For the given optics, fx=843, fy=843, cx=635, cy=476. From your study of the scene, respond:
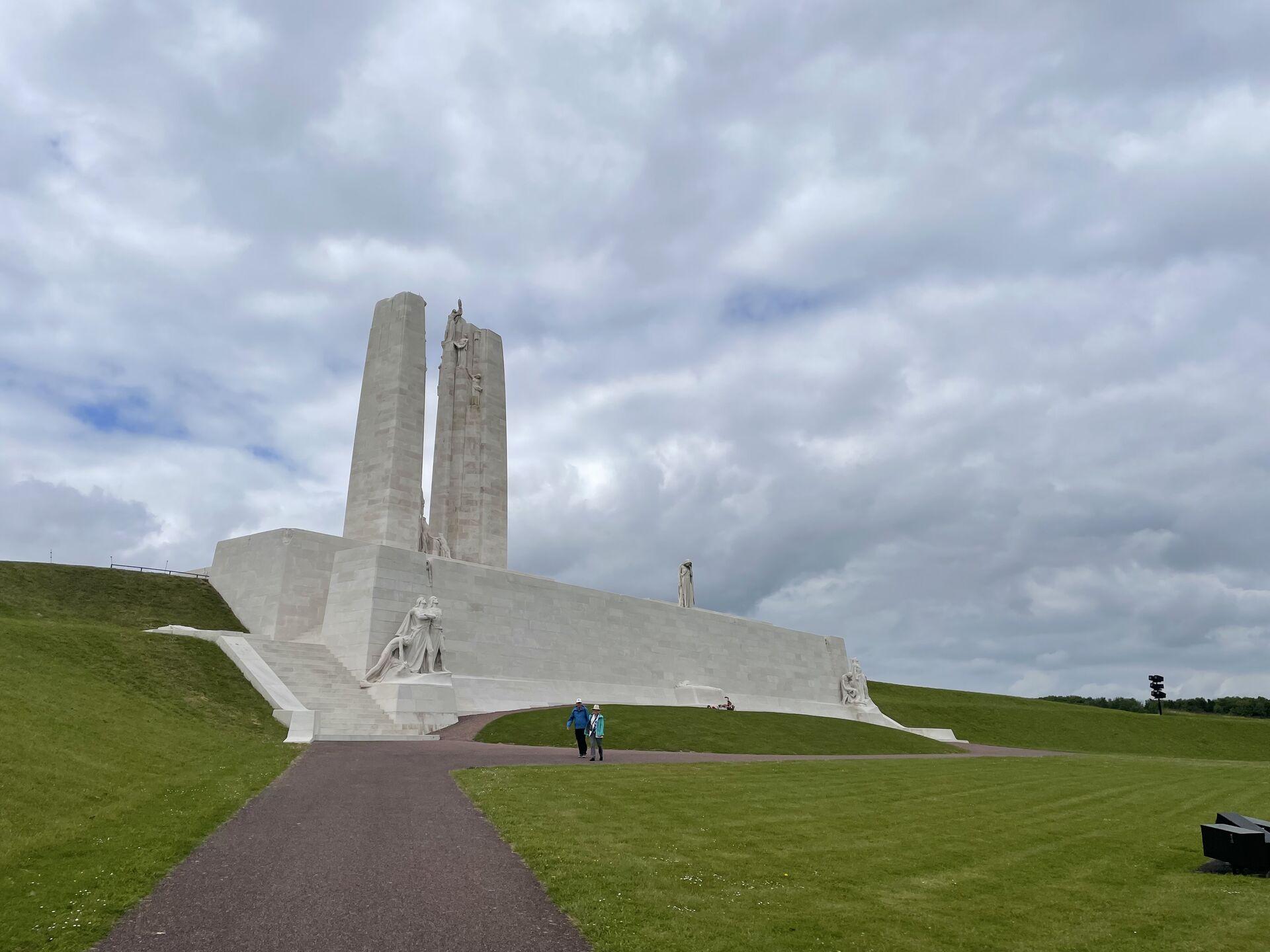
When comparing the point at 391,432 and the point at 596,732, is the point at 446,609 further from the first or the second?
the point at 596,732

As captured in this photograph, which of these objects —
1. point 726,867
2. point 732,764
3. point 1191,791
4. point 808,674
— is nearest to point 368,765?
point 732,764

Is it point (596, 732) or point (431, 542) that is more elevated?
point (431, 542)

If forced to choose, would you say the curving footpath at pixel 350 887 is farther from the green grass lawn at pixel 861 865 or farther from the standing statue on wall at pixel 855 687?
the standing statue on wall at pixel 855 687

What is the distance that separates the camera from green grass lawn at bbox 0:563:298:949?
7.13m

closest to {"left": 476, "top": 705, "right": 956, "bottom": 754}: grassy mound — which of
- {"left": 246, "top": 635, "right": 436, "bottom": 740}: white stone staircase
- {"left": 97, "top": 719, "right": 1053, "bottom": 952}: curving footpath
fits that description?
{"left": 246, "top": 635, "right": 436, "bottom": 740}: white stone staircase

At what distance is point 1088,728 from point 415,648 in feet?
148

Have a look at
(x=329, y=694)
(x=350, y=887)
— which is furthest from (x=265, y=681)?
(x=350, y=887)

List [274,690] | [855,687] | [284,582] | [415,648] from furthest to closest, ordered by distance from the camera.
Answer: [855,687] < [284,582] < [415,648] < [274,690]

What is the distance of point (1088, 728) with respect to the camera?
53062mm

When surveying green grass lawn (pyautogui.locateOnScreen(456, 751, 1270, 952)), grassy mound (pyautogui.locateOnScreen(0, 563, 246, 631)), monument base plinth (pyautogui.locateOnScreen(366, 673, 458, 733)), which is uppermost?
grassy mound (pyautogui.locateOnScreen(0, 563, 246, 631))

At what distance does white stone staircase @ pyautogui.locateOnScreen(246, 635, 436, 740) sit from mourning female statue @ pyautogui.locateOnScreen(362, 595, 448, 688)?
98 cm

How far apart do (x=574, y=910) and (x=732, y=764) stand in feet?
39.9

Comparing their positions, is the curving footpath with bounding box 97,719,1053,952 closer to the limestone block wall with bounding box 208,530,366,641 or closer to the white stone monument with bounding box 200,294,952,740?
the white stone monument with bounding box 200,294,952,740

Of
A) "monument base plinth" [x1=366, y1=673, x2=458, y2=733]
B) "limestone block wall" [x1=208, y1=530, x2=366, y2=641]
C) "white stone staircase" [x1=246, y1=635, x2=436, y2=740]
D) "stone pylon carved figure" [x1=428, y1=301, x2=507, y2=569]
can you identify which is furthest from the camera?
"stone pylon carved figure" [x1=428, y1=301, x2=507, y2=569]
